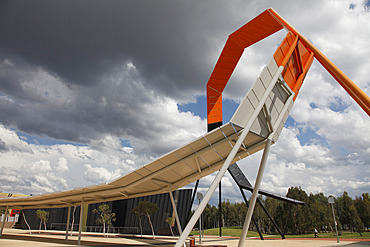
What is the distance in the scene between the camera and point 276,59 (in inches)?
501

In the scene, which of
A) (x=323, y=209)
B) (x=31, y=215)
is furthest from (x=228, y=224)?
(x=31, y=215)

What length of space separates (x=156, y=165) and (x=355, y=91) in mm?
11653

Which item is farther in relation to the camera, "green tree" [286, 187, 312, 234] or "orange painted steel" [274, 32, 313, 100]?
"green tree" [286, 187, 312, 234]

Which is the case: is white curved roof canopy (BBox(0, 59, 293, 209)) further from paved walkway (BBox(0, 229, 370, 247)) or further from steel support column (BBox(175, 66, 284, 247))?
paved walkway (BBox(0, 229, 370, 247))

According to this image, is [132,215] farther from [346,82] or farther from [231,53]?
[346,82]

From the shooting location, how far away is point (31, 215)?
7500cm

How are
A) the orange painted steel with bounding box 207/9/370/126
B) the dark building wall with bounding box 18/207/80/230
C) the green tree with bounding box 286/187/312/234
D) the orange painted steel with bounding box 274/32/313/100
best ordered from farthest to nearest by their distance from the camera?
the dark building wall with bounding box 18/207/80/230, the green tree with bounding box 286/187/312/234, the orange painted steel with bounding box 274/32/313/100, the orange painted steel with bounding box 207/9/370/126

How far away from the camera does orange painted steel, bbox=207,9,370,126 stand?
934 centimetres

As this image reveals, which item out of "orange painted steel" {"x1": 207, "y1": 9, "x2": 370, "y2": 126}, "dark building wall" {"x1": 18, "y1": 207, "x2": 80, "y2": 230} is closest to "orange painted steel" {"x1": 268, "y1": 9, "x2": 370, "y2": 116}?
"orange painted steel" {"x1": 207, "y1": 9, "x2": 370, "y2": 126}

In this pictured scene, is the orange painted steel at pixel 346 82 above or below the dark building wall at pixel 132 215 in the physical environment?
above

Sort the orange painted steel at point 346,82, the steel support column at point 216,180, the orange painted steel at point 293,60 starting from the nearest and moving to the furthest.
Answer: the orange painted steel at point 346,82 < the steel support column at point 216,180 < the orange painted steel at point 293,60

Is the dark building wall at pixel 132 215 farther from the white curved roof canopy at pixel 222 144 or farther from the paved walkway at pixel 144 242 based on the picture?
the white curved roof canopy at pixel 222 144

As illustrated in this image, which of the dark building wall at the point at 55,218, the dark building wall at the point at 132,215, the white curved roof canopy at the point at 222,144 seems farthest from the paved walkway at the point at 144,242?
the dark building wall at the point at 55,218

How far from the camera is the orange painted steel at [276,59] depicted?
934 centimetres
